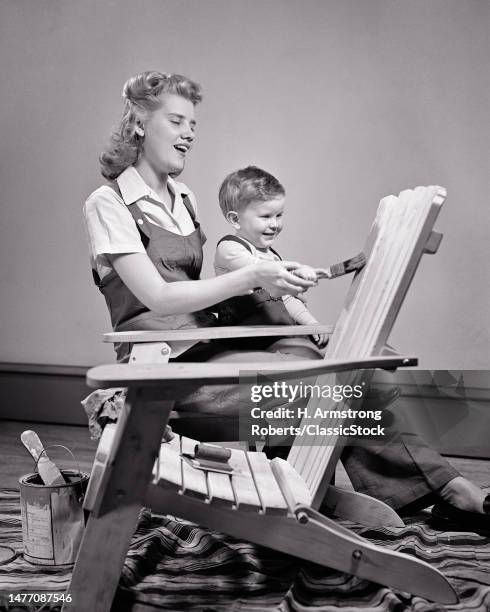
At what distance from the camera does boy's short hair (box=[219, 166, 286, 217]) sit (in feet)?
8.04

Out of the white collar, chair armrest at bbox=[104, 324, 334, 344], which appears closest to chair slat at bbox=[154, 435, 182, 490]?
chair armrest at bbox=[104, 324, 334, 344]

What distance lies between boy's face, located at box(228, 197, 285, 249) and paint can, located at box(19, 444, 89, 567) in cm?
100

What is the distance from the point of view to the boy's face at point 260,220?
2461 millimetres

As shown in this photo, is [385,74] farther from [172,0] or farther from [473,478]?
[473,478]

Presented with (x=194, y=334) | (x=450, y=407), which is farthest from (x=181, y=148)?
(x=450, y=407)

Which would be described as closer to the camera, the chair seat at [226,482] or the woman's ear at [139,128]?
the chair seat at [226,482]

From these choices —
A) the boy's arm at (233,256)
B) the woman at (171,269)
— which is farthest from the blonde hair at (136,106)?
the boy's arm at (233,256)

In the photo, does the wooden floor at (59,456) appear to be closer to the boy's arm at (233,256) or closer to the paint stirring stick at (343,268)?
the boy's arm at (233,256)

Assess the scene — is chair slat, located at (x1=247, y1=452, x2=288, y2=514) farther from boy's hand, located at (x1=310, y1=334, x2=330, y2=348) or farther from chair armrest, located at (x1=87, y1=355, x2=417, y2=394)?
boy's hand, located at (x1=310, y1=334, x2=330, y2=348)

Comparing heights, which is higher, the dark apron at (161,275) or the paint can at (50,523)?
the dark apron at (161,275)

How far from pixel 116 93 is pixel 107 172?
64.1 inches

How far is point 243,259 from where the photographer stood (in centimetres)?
240

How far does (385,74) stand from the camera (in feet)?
11.1

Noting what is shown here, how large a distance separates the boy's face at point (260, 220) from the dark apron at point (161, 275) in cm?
26
